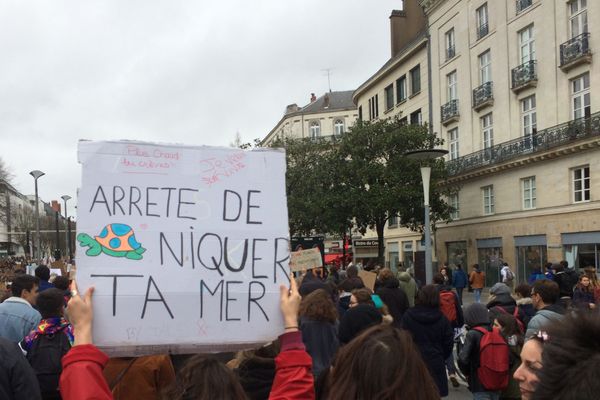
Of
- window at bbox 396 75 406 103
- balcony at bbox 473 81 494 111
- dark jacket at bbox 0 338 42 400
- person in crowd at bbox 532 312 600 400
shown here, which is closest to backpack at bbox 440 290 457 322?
dark jacket at bbox 0 338 42 400

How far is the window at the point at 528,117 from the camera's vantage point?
93.5ft

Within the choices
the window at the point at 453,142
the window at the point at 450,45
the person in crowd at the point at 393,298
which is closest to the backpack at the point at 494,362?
the person in crowd at the point at 393,298

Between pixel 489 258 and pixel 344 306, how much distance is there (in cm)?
2480

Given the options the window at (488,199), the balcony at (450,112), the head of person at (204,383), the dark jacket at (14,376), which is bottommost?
the dark jacket at (14,376)

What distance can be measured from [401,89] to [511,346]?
38908 millimetres

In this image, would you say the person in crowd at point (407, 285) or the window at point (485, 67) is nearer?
the person in crowd at point (407, 285)

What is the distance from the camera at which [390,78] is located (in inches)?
1751

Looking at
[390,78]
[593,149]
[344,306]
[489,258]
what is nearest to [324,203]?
[489,258]

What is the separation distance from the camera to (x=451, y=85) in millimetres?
36219

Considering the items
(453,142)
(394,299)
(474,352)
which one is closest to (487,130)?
(453,142)

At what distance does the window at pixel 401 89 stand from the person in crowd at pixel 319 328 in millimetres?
38398

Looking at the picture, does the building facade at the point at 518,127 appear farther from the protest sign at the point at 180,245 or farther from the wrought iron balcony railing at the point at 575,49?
the protest sign at the point at 180,245

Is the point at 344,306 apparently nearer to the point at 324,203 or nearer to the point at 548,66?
the point at 324,203

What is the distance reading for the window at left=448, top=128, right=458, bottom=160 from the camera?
3575 cm
